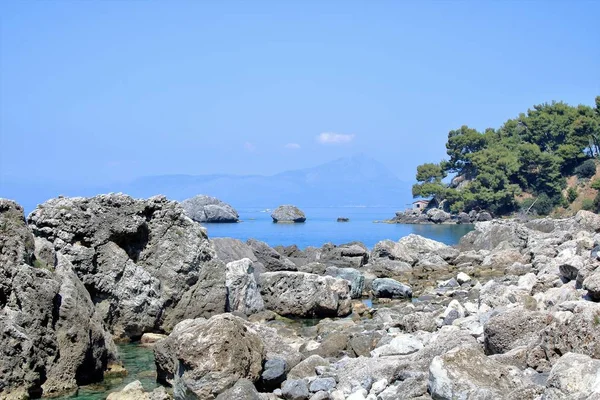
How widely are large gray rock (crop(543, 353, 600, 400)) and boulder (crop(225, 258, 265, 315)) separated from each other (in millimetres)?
13787

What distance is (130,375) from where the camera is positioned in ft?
50.0

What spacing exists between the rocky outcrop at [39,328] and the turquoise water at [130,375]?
297 mm

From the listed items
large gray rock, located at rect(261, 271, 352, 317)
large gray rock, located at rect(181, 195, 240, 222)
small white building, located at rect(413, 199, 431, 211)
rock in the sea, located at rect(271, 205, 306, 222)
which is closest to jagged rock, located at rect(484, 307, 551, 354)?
large gray rock, located at rect(261, 271, 352, 317)

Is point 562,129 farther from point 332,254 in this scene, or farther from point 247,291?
point 247,291

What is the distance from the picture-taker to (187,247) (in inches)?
849

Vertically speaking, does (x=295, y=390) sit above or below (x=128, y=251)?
below

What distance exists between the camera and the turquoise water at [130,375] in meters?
13.7

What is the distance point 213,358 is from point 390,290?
55.5 ft

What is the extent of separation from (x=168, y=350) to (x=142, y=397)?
3.63ft

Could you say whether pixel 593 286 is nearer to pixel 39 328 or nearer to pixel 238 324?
pixel 238 324

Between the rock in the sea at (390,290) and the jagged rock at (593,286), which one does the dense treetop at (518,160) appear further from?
the jagged rock at (593,286)

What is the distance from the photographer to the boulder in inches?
875

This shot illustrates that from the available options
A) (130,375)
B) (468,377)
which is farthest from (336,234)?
(468,377)

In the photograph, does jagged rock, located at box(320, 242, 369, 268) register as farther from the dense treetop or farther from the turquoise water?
the dense treetop
